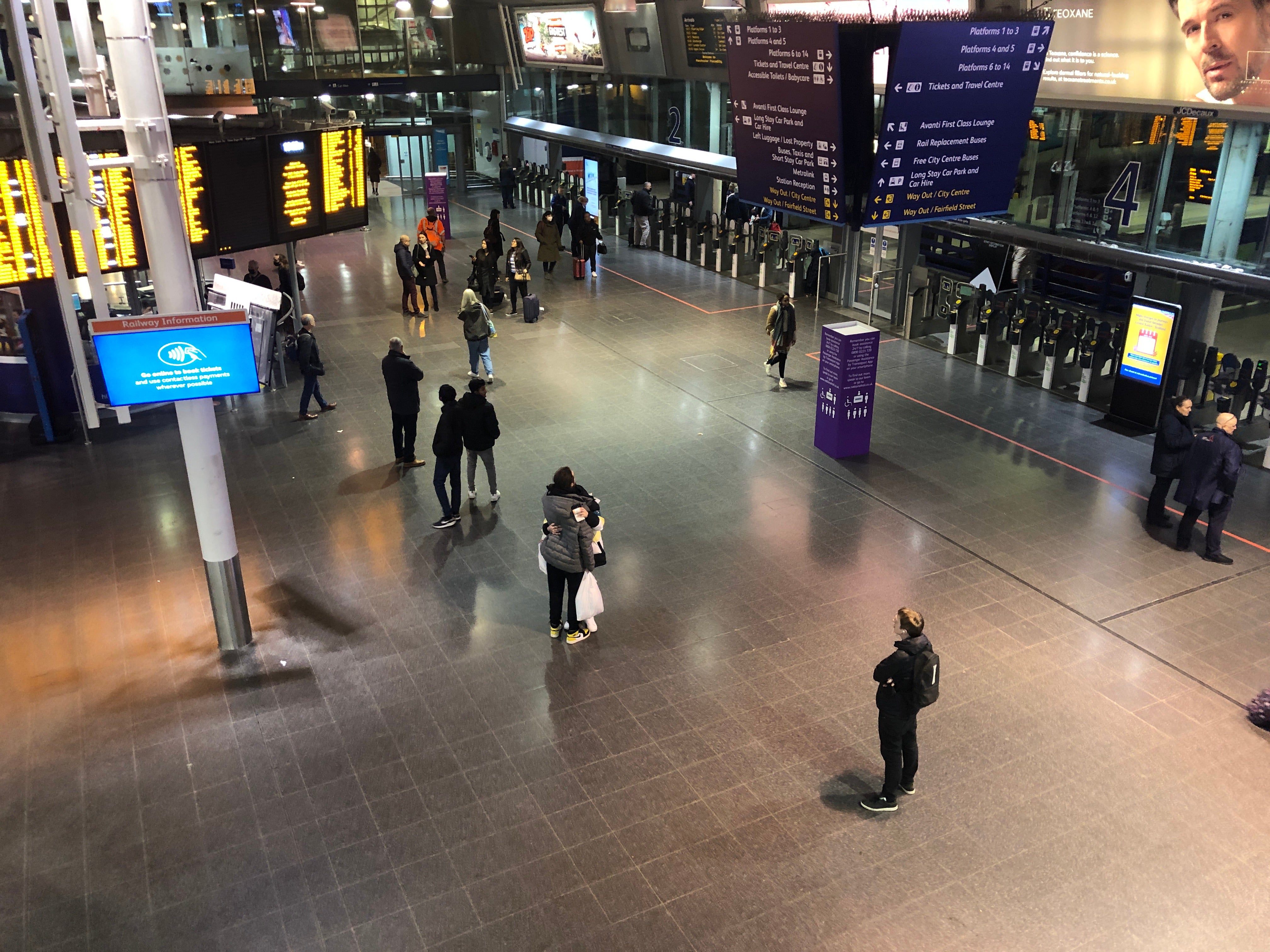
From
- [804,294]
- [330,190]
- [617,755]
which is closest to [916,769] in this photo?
[617,755]

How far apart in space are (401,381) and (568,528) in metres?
4.21

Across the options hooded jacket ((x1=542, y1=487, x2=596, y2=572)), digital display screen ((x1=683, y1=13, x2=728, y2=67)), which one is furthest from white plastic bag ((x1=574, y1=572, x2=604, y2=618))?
digital display screen ((x1=683, y1=13, x2=728, y2=67))

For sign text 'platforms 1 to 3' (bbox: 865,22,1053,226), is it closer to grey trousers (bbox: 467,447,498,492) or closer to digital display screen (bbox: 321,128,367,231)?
grey trousers (bbox: 467,447,498,492)

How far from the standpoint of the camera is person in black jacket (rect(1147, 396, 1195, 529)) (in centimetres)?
980

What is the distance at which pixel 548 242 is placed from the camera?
21.0 m

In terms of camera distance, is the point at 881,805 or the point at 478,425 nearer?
the point at 881,805

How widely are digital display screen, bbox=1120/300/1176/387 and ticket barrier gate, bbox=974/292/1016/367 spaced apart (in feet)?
7.65

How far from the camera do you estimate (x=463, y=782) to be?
21.5ft

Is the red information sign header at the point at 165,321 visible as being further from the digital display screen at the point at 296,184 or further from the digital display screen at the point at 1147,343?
the digital display screen at the point at 1147,343

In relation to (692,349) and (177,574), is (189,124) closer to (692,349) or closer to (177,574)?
(177,574)

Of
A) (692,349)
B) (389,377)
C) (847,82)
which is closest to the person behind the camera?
(847,82)

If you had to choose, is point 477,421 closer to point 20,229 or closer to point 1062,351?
point 20,229

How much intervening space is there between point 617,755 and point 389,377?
577cm

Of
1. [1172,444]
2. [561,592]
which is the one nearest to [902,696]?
[561,592]
